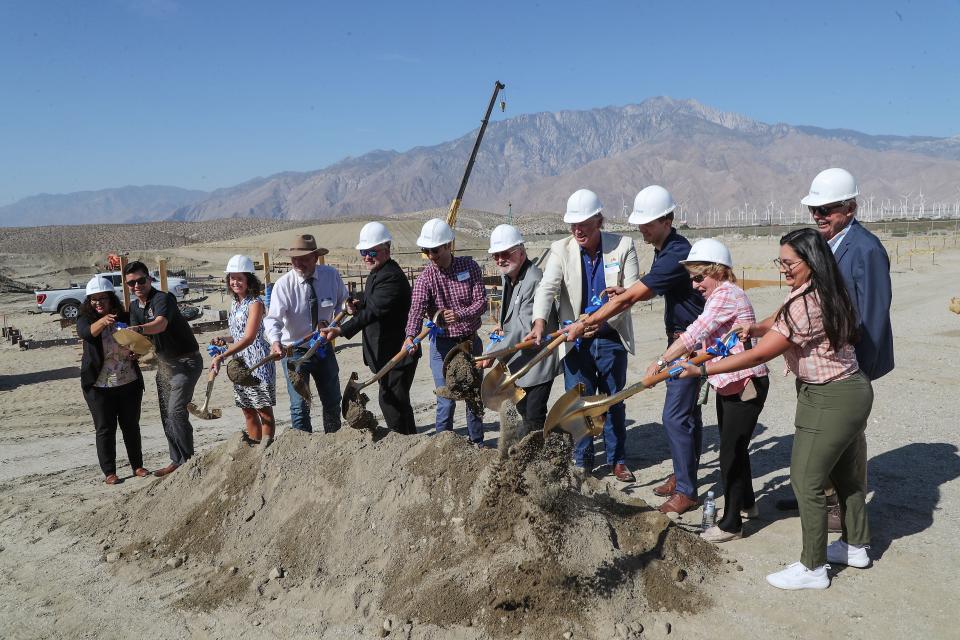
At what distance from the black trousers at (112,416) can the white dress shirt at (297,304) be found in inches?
56.8

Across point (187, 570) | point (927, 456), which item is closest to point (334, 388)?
point (187, 570)

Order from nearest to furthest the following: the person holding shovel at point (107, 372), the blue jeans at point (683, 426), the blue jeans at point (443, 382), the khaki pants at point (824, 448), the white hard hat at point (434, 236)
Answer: the khaki pants at point (824, 448) < the blue jeans at point (683, 426) < the white hard hat at point (434, 236) < the blue jeans at point (443, 382) < the person holding shovel at point (107, 372)

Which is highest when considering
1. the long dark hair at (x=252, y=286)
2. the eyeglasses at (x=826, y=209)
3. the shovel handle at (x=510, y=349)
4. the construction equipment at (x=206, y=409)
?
the eyeglasses at (x=826, y=209)

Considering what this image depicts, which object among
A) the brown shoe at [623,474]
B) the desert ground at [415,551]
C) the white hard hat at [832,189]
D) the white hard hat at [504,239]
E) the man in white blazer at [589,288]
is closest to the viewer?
the desert ground at [415,551]

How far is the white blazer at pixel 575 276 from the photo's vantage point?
4.75 m

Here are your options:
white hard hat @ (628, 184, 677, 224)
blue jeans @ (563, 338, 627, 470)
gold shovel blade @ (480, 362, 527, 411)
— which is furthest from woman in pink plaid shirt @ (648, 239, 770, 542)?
gold shovel blade @ (480, 362, 527, 411)

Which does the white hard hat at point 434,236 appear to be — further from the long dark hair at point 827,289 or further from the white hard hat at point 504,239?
the long dark hair at point 827,289

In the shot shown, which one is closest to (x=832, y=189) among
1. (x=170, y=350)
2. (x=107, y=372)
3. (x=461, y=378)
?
(x=461, y=378)

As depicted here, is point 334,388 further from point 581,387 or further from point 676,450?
point 676,450

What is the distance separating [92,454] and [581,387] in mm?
5623

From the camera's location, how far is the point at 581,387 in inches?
161

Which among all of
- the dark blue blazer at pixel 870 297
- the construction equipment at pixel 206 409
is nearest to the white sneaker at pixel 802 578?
the dark blue blazer at pixel 870 297

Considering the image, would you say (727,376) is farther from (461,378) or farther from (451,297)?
(451,297)

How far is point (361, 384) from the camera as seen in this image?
487cm
